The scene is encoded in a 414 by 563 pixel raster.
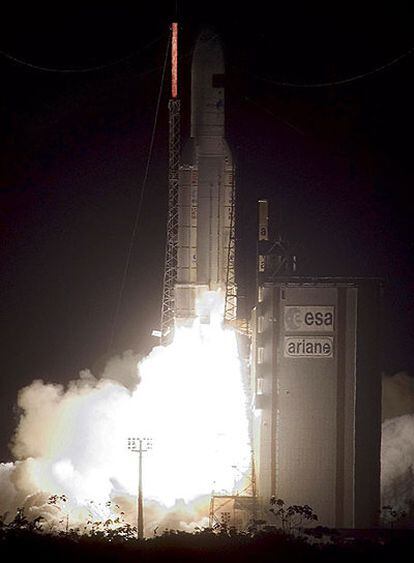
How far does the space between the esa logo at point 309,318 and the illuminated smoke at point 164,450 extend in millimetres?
4695

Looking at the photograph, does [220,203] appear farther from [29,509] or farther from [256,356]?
[29,509]

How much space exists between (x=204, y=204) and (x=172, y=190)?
2.35 metres

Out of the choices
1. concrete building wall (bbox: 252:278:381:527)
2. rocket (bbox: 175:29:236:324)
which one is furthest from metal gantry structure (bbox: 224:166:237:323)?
concrete building wall (bbox: 252:278:381:527)

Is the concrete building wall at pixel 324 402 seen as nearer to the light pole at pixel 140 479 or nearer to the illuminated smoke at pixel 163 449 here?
the illuminated smoke at pixel 163 449

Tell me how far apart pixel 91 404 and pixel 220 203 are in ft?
56.1

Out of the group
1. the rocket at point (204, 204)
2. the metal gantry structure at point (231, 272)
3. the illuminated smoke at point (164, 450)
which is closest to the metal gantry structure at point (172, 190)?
the rocket at point (204, 204)

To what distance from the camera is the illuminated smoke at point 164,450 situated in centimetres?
5769

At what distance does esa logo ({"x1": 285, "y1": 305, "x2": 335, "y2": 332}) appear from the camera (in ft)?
183

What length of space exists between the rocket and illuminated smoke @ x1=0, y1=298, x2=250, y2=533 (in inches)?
81.3

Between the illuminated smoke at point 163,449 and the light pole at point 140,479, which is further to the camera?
the illuminated smoke at point 163,449

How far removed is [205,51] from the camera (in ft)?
188

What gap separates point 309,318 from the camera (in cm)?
5600

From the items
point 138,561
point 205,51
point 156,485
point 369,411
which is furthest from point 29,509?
point 205,51

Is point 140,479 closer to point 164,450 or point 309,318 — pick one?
point 164,450
